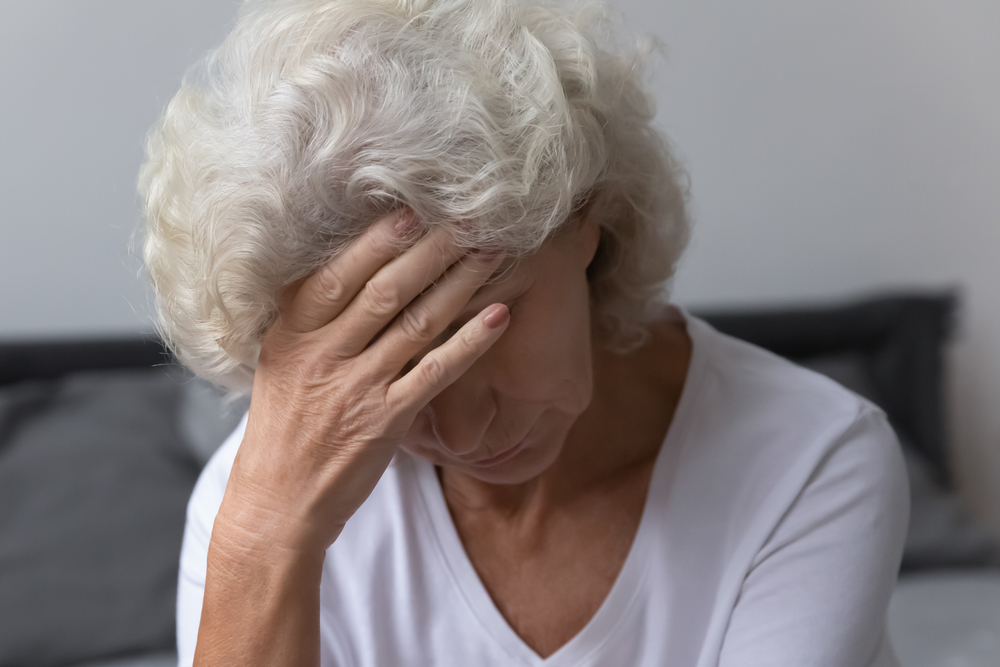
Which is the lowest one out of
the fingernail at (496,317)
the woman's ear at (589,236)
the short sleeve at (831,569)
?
the short sleeve at (831,569)

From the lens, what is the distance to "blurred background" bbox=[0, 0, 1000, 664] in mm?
1706

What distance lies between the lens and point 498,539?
98cm

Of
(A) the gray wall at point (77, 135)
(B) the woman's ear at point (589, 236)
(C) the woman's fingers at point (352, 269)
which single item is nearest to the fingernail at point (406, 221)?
(C) the woman's fingers at point (352, 269)

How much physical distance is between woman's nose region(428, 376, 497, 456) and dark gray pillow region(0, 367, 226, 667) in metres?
1.11

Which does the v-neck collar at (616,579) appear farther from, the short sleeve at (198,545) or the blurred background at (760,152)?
the blurred background at (760,152)

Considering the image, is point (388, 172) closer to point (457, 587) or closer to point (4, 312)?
point (457, 587)

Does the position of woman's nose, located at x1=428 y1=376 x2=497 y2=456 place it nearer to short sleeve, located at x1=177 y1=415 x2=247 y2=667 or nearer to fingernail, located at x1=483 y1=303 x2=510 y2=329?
fingernail, located at x1=483 y1=303 x2=510 y2=329

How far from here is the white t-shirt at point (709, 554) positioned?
→ 33.0 inches

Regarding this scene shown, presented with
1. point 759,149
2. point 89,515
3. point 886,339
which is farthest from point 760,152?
point 89,515

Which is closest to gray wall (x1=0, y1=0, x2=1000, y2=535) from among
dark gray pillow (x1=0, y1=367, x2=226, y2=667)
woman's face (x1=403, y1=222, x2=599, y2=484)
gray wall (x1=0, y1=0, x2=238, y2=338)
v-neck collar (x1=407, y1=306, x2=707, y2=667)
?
gray wall (x1=0, y1=0, x2=238, y2=338)

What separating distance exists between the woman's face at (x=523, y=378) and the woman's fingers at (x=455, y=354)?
1.3 inches

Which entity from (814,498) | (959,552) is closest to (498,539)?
(814,498)

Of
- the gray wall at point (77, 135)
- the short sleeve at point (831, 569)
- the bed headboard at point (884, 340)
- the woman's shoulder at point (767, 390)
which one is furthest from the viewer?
the bed headboard at point (884, 340)

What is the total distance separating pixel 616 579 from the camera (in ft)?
3.01
